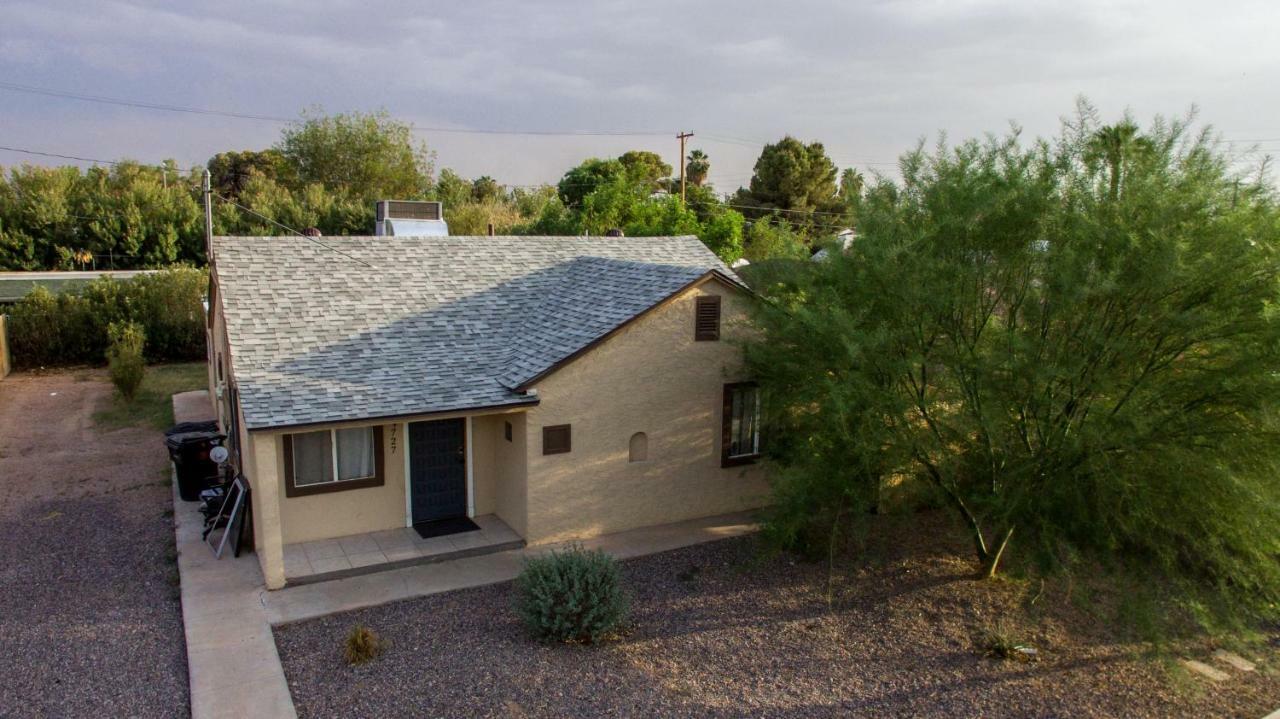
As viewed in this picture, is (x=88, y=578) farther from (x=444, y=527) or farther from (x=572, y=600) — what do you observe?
(x=572, y=600)

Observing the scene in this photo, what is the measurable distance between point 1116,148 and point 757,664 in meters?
6.46

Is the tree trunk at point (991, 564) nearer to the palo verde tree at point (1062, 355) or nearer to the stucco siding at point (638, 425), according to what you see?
the palo verde tree at point (1062, 355)

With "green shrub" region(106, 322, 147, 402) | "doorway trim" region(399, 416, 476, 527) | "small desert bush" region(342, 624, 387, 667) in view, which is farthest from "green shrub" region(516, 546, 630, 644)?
"green shrub" region(106, 322, 147, 402)

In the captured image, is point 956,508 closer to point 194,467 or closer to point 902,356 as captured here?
point 902,356

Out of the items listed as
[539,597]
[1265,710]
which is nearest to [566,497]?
[539,597]

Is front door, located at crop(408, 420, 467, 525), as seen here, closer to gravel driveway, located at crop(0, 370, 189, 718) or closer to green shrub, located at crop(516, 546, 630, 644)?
gravel driveway, located at crop(0, 370, 189, 718)

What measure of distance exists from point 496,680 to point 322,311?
674cm

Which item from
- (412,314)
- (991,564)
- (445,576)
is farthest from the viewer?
(412,314)

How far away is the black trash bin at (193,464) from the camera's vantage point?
41.1 ft

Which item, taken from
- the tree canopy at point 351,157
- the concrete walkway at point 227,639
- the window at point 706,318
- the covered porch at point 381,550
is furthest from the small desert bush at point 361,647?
the tree canopy at point 351,157

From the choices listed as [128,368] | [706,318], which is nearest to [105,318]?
[128,368]

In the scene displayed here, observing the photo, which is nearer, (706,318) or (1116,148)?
(1116,148)

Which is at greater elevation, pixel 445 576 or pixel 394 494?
pixel 394 494

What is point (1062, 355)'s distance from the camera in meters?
8.27
